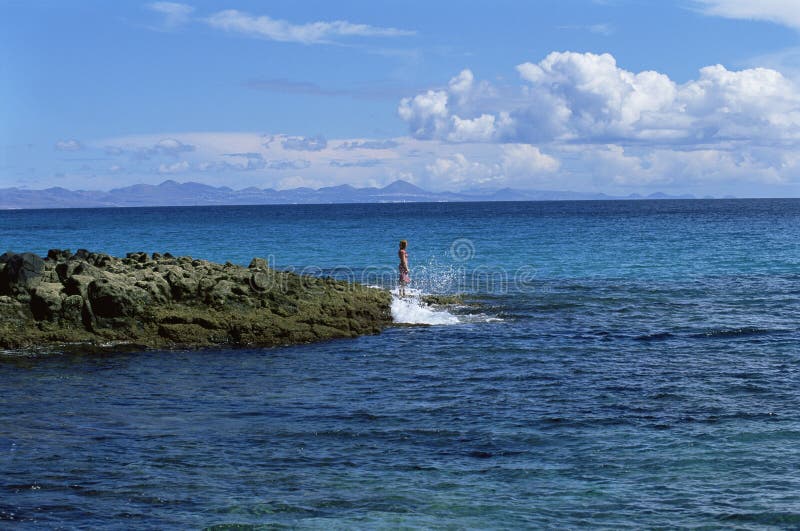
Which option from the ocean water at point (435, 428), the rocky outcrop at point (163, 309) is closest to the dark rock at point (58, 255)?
the rocky outcrop at point (163, 309)

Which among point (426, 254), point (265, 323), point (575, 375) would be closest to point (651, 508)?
point (575, 375)

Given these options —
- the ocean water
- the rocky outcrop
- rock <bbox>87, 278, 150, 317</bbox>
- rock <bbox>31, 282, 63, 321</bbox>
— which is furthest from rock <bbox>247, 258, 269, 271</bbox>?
rock <bbox>31, 282, 63, 321</bbox>

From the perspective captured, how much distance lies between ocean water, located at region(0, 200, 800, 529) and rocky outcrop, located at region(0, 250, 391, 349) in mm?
1107

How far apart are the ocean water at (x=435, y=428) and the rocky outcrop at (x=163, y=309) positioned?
1.11m

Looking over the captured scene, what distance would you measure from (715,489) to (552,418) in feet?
14.2

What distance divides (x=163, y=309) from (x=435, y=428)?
39.6 ft

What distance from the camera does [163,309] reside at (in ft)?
81.6

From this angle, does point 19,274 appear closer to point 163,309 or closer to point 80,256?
point 163,309

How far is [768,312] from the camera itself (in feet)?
99.3

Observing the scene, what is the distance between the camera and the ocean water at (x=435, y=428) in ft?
39.1

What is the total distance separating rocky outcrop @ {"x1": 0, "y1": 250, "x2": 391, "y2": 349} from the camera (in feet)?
78.6

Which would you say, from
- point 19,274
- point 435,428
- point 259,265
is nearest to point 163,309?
point 19,274

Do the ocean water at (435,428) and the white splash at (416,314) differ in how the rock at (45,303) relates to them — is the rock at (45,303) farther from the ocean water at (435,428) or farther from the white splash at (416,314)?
the white splash at (416,314)

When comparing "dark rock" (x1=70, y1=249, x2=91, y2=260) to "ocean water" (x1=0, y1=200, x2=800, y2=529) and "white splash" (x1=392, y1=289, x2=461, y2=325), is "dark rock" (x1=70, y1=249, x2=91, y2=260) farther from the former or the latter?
"white splash" (x1=392, y1=289, x2=461, y2=325)
